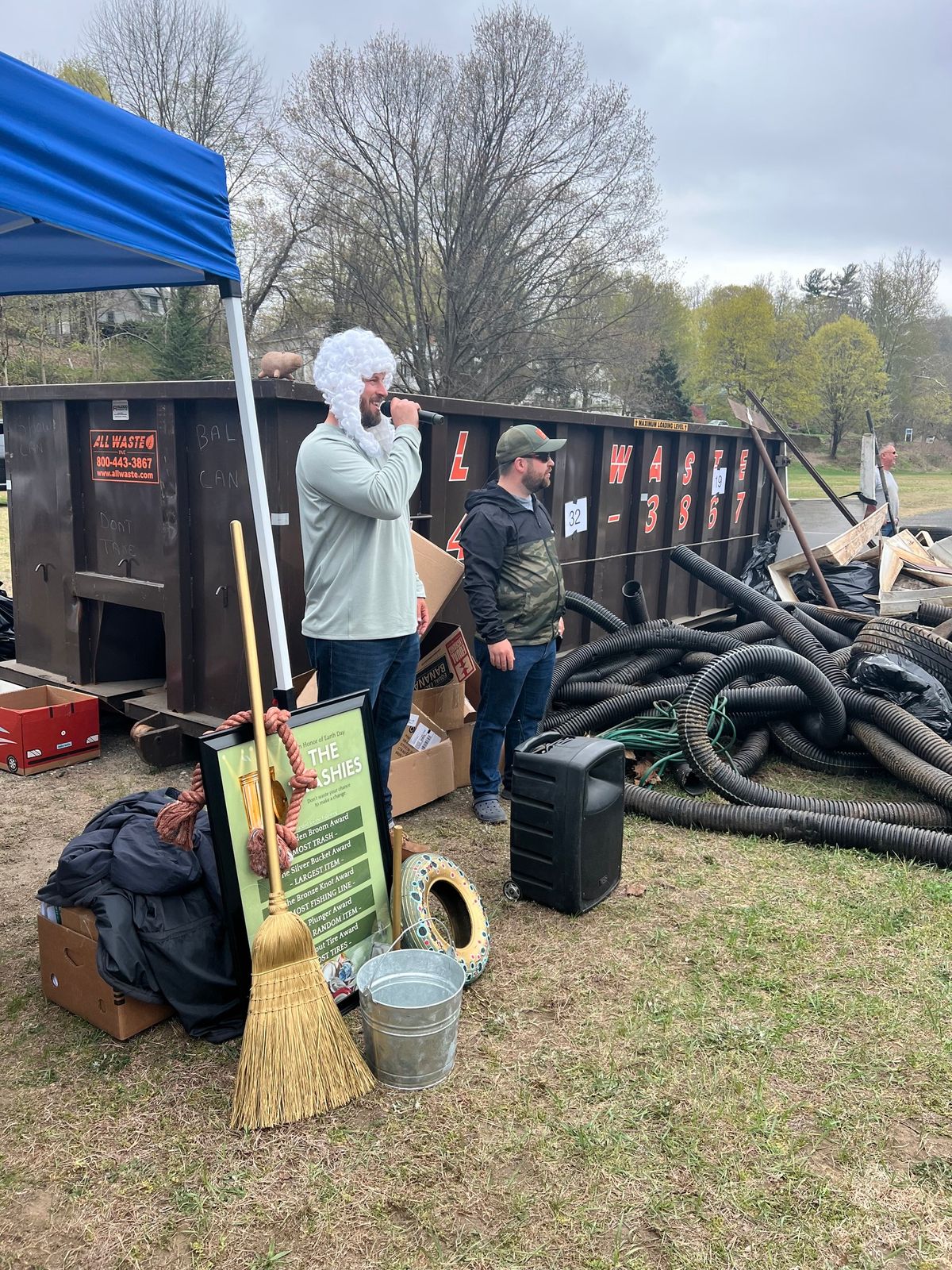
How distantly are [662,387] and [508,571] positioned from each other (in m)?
29.9

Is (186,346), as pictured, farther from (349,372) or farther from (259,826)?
(259,826)

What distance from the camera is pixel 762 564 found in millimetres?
9164

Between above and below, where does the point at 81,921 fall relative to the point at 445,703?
below

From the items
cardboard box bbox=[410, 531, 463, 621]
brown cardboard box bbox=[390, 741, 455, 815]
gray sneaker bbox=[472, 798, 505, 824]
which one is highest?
cardboard box bbox=[410, 531, 463, 621]

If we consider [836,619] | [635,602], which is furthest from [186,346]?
[836,619]

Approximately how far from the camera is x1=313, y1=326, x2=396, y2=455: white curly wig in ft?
10.5

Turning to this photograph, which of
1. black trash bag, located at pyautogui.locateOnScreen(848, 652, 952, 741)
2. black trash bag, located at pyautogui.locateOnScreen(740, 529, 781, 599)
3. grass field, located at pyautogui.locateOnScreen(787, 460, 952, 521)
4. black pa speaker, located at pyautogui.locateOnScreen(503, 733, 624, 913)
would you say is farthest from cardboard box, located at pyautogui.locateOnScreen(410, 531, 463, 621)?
grass field, located at pyautogui.locateOnScreen(787, 460, 952, 521)

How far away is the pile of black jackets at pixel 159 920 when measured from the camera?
2.69 meters

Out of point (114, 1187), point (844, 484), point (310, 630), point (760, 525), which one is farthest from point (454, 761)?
point (844, 484)

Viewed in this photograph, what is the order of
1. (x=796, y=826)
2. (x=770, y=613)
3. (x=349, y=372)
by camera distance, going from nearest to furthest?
(x=349, y=372) → (x=796, y=826) → (x=770, y=613)

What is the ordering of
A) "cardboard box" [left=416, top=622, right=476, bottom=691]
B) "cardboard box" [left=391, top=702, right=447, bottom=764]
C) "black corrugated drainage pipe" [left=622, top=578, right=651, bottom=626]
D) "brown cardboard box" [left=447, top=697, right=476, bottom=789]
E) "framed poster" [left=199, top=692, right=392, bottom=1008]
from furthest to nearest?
"black corrugated drainage pipe" [left=622, top=578, right=651, bottom=626], "brown cardboard box" [left=447, top=697, right=476, bottom=789], "cardboard box" [left=416, top=622, right=476, bottom=691], "cardboard box" [left=391, top=702, right=447, bottom=764], "framed poster" [left=199, top=692, right=392, bottom=1008]

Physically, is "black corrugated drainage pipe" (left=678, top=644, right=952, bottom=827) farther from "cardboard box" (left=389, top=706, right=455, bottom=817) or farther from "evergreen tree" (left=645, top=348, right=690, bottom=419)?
"evergreen tree" (left=645, top=348, right=690, bottom=419)

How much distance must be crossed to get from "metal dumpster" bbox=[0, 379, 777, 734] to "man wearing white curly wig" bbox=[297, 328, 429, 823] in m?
1.05

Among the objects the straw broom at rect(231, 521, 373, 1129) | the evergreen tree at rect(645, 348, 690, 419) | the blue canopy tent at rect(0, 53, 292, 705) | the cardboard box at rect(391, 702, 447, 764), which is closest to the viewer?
the blue canopy tent at rect(0, 53, 292, 705)
